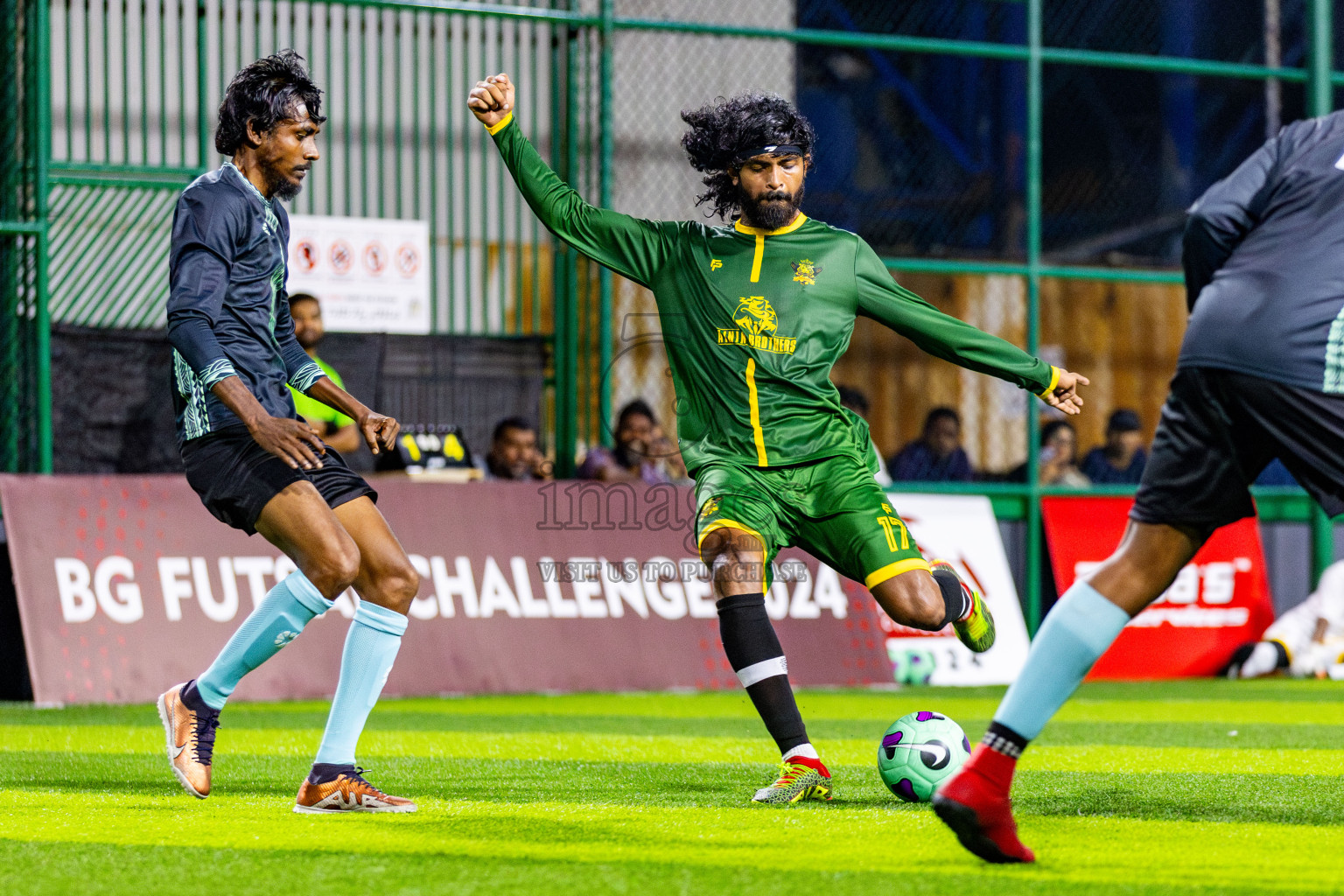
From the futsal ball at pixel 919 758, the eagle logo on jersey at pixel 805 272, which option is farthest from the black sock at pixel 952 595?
the eagle logo on jersey at pixel 805 272

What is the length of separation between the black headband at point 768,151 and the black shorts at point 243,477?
1.69 metres

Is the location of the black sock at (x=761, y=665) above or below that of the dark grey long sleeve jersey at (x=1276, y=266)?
below

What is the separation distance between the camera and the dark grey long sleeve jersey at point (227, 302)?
5164 mm

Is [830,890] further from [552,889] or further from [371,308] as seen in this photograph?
[371,308]

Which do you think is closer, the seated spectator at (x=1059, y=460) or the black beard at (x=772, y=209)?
the black beard at (x=772, y=209)

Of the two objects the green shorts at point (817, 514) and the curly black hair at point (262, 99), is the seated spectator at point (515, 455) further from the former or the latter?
the curly black hair at point (262, 99)

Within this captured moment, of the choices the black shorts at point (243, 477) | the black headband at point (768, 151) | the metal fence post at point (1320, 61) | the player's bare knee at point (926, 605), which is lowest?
the player's bare knee at point (926, 605)

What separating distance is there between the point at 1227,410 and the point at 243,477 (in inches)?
111

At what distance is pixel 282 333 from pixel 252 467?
0.56 meters

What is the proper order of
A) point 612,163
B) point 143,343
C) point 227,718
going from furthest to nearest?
1. point 612,163
2. point 143,343
3. point 227,718

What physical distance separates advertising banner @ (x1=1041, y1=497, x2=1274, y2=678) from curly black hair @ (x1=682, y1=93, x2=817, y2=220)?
7.09m

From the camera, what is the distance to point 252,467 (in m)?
5.27

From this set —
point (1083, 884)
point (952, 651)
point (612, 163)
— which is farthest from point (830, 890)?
point (612, 163)

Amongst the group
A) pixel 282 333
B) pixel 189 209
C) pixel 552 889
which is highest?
pixel 189 209
